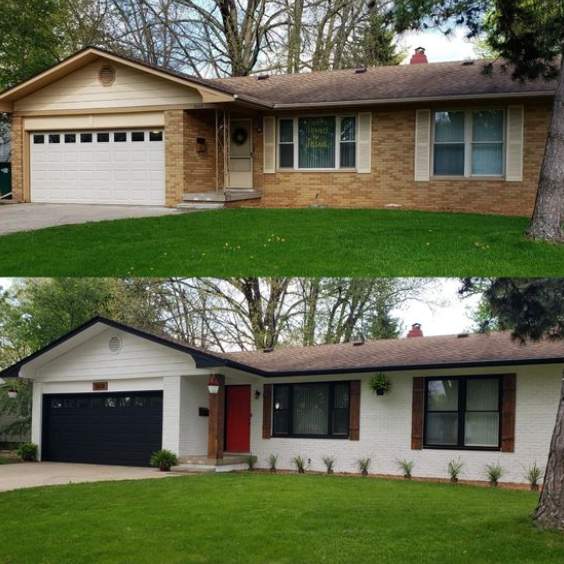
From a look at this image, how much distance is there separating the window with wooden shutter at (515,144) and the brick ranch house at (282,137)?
0.08ft

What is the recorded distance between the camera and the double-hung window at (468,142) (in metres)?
20.1

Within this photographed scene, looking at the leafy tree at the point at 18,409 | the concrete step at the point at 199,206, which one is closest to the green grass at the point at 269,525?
the concrete step at the point at 199,206

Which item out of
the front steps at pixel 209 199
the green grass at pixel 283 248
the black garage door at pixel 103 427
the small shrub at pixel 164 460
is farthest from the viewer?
the front steps at pixel 209 199

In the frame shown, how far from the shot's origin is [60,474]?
15.8 meters

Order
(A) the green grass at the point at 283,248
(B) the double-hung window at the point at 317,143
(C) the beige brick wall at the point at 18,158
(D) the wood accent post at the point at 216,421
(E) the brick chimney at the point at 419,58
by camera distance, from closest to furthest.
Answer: (A) the green grass at the point at 283,248
(D) the wood accent post at the point at 216,421
(B) the double-hung window at the point at 317,143
(C) the beige brick wall at the point at 18,158
(E) the brick chimney at the point at 419,58

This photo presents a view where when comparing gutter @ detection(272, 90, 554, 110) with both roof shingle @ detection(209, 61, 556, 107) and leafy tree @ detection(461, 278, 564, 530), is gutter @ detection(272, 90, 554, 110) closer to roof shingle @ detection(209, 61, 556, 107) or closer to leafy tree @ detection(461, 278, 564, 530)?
roof shingle @ detection(209, 61, 556, 107)

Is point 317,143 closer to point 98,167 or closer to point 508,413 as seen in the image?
point 98,167

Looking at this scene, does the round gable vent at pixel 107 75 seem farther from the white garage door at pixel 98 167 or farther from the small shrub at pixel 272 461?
the small shrub at pixel 272 461

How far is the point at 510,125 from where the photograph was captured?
1969 centimetres

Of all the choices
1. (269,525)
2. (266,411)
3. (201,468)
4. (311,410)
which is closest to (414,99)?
(311,410)

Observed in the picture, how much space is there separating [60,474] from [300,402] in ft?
18.3

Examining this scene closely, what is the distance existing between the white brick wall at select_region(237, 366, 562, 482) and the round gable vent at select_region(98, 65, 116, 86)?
10080mm

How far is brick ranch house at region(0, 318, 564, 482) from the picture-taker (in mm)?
15141

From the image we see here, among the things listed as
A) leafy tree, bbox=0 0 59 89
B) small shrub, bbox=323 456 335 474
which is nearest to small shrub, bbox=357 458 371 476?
small shrub, bbox=323 456 335 474
